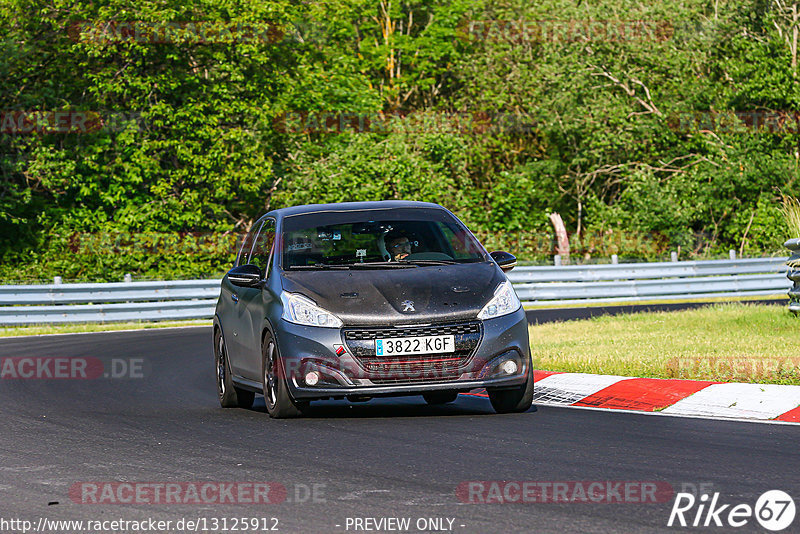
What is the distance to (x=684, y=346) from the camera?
13672 mm

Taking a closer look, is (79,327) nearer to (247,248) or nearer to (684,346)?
(247,248)

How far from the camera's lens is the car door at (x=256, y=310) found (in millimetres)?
10047

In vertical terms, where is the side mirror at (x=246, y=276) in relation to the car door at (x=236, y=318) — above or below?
above

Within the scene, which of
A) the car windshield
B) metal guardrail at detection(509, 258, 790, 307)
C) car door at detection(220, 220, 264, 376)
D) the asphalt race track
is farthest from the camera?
metal guardrail at detection(509, 258, 790, 307)

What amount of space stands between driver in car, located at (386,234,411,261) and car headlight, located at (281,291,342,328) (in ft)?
3.61

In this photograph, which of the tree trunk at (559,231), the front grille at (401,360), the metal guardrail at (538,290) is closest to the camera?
the front grille at (401,360)

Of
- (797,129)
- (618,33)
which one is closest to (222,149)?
(618,33)

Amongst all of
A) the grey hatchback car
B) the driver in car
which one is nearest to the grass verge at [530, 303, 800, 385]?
the grey hatchback car

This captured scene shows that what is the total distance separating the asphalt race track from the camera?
5918 mm

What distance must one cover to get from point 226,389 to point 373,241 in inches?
80.7

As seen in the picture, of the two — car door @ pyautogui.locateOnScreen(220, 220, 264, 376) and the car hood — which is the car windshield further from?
car door @ pyautogui.locateOnScreen(220, 220, 264, 376)

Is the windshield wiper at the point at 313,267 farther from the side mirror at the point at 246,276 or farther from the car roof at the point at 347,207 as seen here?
the car roof at the point at 347,207

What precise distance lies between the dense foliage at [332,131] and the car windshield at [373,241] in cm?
2706

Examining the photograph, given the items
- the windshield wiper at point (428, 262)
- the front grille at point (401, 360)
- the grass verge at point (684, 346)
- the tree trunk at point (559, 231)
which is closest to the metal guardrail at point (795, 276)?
the grass verge at point (684, 346)
